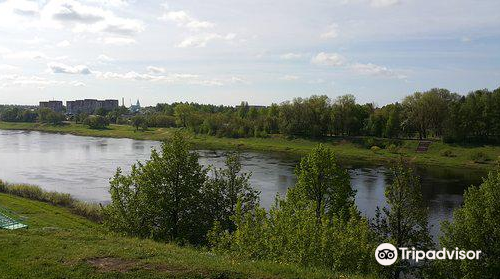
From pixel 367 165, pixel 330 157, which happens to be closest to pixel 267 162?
pixel 367 165

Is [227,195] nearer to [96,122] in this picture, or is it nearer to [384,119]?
[384,119]

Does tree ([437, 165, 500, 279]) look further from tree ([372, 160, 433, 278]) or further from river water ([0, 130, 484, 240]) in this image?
river water ([0, 130, 484, 240])

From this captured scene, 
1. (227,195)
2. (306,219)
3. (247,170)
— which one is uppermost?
(306,219)

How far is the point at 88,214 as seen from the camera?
126ft

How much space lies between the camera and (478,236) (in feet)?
63.7

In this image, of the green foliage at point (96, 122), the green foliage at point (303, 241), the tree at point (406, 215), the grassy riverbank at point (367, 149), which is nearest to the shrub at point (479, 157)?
the grassy riverbank at point (367, 149)

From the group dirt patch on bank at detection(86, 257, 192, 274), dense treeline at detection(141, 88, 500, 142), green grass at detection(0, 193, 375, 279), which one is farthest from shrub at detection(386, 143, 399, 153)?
dirt patch on bank at detection(86, 257, 192, 274)

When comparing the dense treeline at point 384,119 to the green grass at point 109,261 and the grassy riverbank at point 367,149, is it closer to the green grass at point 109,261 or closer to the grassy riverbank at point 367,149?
the grassy riverbank at point 367,149

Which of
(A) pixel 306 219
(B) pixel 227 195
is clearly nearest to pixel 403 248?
(A) pixel 306 219

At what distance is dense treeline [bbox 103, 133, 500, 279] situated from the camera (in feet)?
61.5

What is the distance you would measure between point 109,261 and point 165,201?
372 inches

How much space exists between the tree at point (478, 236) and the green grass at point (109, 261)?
255 inches

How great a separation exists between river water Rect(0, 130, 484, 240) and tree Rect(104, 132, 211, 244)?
1683 cm

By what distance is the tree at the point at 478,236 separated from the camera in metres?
18.6
